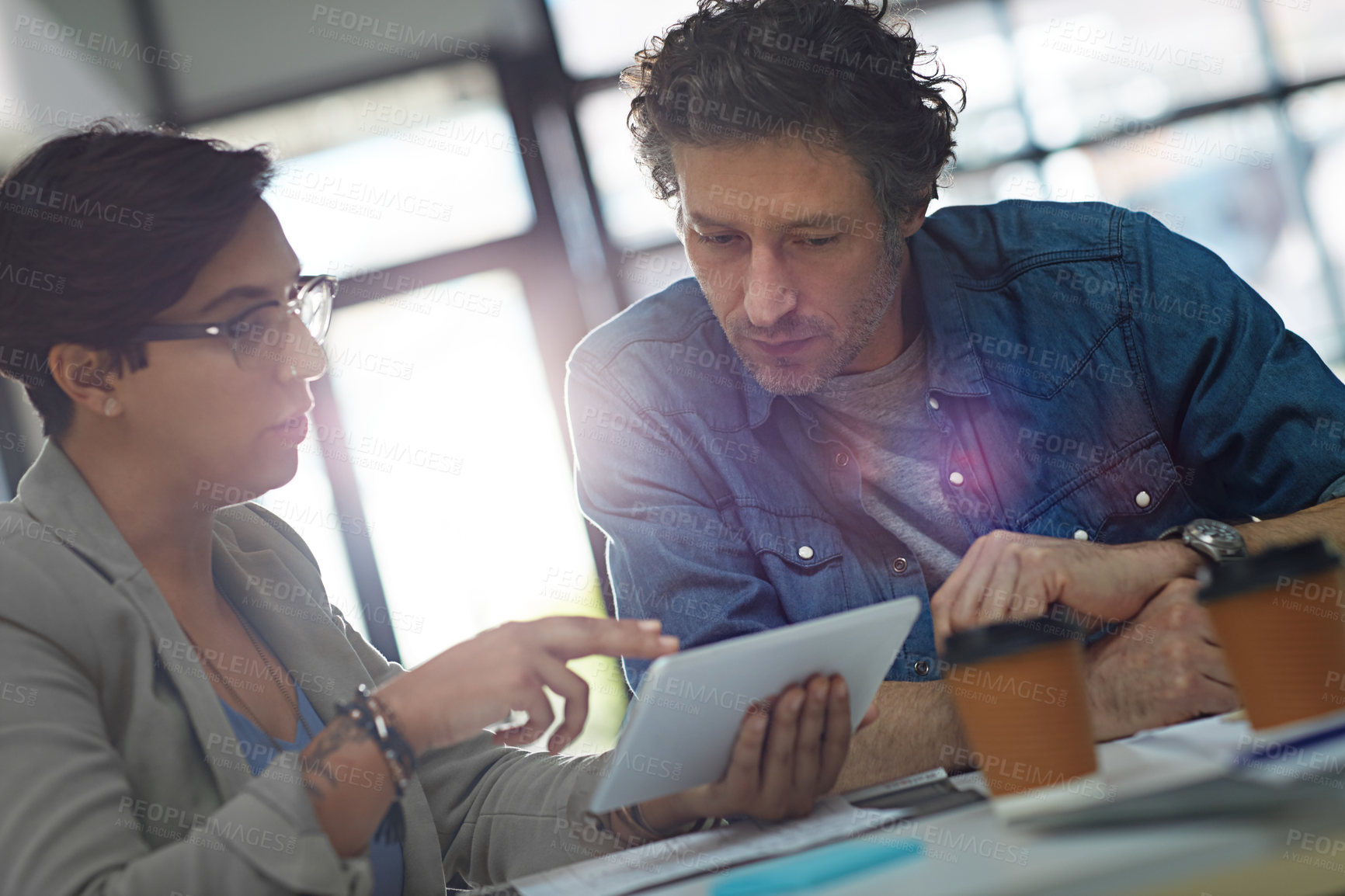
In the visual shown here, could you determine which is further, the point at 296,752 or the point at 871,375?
the point at 871,375

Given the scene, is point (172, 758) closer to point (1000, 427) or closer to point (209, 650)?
point (209, 650)

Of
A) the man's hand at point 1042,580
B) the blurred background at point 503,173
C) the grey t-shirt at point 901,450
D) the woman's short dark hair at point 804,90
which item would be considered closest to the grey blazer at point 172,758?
the man's hand at point 1042,580

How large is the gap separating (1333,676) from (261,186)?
1.27 m

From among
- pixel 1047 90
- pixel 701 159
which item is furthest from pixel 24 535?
pixel 1047 90

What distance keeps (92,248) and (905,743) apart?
3.56 ft

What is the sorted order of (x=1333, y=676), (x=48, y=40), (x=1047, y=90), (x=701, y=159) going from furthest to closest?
1. (x=1047, y=90)
2. (x=48, y=40)
3. (x=701, y=159)
4. (x=1333, y=676)

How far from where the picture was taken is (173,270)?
1.13 m

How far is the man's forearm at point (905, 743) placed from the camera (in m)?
1.18

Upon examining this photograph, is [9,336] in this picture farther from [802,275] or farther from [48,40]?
[48,40]

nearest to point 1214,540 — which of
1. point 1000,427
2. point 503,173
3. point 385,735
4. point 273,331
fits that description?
point 1000,427

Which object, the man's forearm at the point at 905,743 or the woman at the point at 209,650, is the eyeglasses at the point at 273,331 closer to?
the woman at the point at 209,650

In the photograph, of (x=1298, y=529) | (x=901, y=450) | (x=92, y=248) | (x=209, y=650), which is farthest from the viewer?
(x=901, y=450)

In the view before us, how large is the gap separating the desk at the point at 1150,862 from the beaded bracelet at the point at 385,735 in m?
0.41

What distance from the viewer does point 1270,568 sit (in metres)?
0.75
